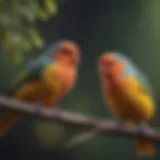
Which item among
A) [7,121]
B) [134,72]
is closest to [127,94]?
[134,72]

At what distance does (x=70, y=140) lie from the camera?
1.70m

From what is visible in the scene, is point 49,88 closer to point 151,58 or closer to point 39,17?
point 39,17

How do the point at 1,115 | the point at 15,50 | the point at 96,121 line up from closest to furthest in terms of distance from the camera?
the point at 15,50, the point at 96,121, the point at 1,115

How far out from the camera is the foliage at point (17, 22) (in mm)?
1355

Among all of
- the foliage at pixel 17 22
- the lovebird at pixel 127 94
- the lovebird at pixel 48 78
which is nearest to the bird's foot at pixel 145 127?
the lovebird at pixel 127 94

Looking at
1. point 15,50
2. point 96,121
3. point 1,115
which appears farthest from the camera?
point 1,115

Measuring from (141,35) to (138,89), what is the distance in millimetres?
191

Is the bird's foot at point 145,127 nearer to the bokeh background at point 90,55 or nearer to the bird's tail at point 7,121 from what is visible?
the bokeh background at point 90,55

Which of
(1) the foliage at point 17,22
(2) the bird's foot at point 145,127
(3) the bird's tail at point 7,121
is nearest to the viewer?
(1) the foliage at point 17,22

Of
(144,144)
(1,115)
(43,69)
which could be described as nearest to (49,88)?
(43,69)

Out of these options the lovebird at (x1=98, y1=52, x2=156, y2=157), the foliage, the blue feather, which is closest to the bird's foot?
the lovebird at (x1=98, y1=52, x2=156, y2=157)

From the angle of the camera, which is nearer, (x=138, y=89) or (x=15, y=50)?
(x=15, y=50)

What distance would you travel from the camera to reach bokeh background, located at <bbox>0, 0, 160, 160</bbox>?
167cm

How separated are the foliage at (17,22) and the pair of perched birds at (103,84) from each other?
0.14 m
